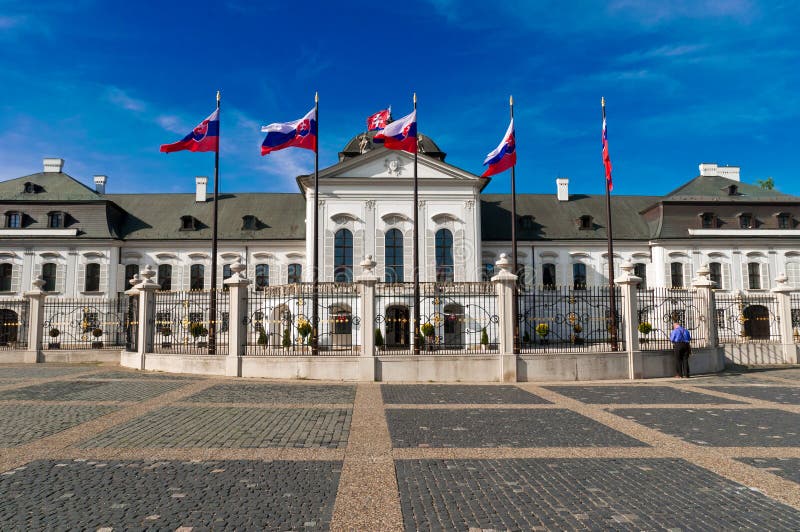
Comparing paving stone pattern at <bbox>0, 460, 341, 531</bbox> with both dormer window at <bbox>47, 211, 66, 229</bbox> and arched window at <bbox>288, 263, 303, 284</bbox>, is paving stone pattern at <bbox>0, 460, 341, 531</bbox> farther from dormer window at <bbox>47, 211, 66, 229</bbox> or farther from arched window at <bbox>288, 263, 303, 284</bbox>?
dormer window at <bbox>47, 211, 66, 229</bbox>

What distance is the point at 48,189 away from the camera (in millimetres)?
36812

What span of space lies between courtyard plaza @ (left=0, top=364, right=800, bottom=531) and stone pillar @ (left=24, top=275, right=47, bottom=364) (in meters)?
9.10

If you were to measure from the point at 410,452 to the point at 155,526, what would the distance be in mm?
3153

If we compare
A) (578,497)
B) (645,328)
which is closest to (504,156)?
(645,328)

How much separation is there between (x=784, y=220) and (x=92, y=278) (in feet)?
156

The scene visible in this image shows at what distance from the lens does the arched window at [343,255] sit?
29859 mm

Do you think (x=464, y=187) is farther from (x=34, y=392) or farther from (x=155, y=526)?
(x=155, y=526)

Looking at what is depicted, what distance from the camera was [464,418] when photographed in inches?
343

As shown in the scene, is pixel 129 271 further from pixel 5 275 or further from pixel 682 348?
pixel 682 348

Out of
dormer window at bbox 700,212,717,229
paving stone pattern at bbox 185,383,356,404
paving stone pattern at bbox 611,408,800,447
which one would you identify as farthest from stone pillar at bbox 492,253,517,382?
dormer window at bbox 700,212,717,229

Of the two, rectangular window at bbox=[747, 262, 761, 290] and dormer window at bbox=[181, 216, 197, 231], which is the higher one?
dormer window at bbox=[181, 216, 197, 231]

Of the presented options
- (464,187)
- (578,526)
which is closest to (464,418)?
(578,526)

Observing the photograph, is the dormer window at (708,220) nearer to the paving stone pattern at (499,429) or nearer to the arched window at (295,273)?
the arched window at (295,273)

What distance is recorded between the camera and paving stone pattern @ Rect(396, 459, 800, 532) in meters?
4.40
